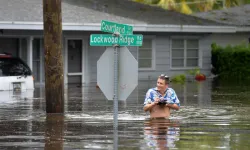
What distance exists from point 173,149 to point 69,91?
16459 millimetres

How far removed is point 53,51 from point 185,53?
20924 mm

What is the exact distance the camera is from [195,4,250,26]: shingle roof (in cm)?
4219

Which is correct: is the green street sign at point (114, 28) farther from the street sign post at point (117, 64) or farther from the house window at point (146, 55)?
the house window at point (146, 55)

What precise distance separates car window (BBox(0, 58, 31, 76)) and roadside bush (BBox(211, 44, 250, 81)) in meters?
12.9

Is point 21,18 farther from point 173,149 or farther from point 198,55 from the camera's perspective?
point 173,149

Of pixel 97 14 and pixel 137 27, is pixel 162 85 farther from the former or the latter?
pixel 97 14

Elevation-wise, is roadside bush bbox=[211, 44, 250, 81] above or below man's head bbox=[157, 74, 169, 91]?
above

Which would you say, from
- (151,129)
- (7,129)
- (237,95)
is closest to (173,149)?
(151,129)

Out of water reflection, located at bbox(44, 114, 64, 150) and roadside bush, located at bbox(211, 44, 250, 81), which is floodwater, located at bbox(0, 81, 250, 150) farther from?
roadside bush, located at bbox(211, 44, 250, 81)

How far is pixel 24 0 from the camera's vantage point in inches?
1291

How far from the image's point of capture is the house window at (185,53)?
37.1 meters

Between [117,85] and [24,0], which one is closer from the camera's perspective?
[117,85]

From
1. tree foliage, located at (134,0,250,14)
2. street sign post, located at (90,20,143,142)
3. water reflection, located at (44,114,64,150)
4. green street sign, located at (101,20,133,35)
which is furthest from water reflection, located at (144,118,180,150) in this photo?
tree foliage, located at (134,0,250,14)

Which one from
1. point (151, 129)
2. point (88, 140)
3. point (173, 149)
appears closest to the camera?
point (173, 149)
